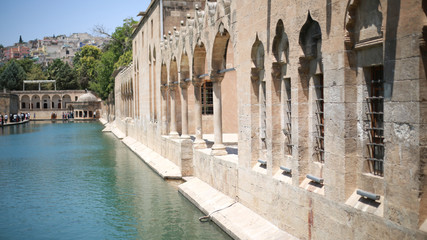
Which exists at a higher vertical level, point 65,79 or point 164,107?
point 65,79

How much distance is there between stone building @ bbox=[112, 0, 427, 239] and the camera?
548 cm

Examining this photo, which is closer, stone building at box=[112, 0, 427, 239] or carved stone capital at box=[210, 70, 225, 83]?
stone building at box=[112, 0, 427, 239]

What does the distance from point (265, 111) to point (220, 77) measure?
147 inches

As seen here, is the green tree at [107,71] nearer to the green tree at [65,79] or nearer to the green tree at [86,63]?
the green tree at [86,63]

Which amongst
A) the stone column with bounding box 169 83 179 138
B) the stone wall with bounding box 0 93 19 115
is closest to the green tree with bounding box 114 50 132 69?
the stone wall with bounding box 0 93 19 115

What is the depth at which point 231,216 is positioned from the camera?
10.3 meters

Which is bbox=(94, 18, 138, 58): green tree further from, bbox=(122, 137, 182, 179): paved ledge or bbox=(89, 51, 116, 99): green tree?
bbox=(122, 137, 182, 179): paved ledge

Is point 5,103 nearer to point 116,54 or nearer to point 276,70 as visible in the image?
point 116,54

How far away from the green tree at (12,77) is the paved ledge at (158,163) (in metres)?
76.9

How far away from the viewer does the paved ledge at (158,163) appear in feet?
53.6

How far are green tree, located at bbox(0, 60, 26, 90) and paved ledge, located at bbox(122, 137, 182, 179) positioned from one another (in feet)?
252

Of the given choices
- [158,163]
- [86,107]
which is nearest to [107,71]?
[86,107]

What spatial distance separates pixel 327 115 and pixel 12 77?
98.2 metres

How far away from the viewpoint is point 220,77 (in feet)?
45.1
